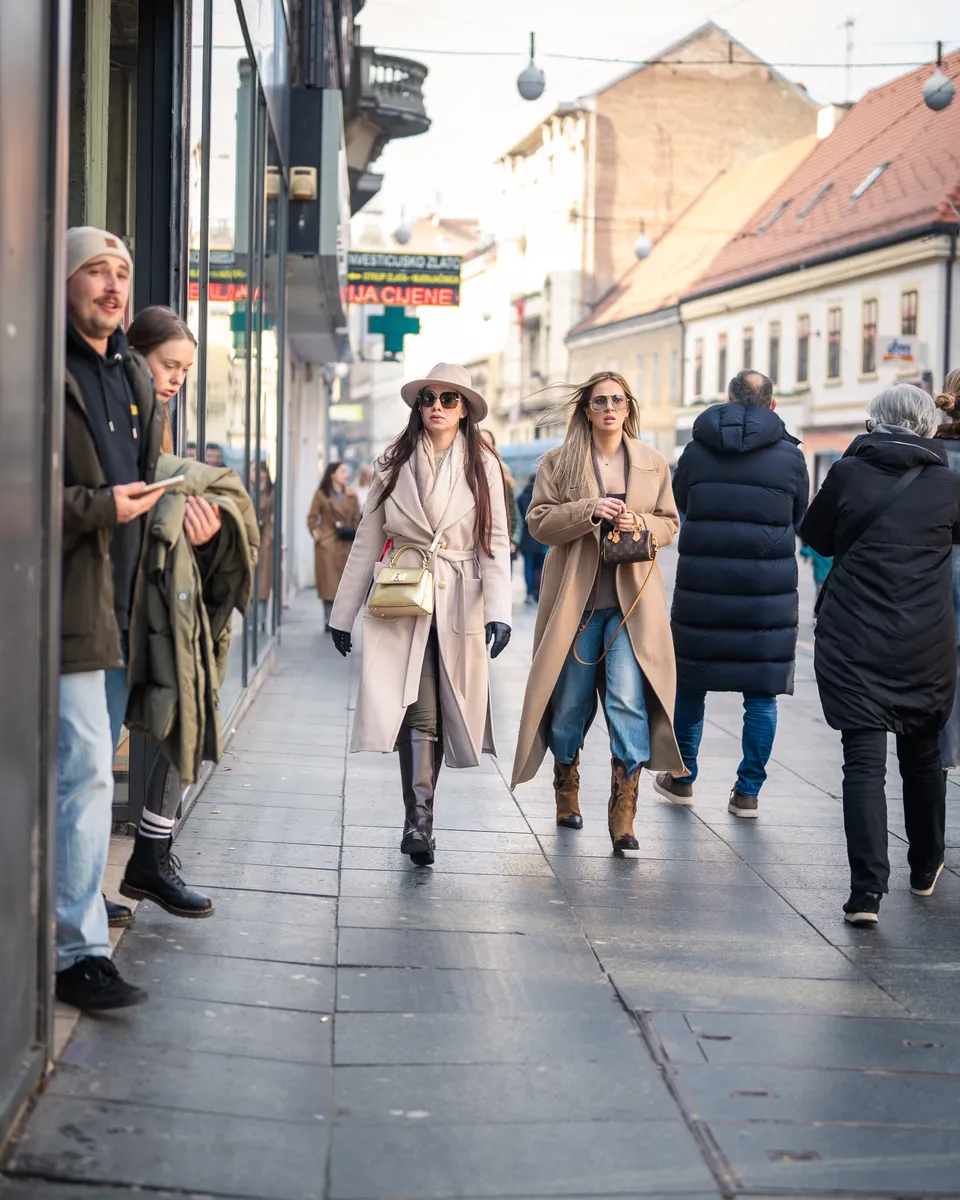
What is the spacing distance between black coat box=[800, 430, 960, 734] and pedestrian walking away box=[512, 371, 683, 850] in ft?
3.59

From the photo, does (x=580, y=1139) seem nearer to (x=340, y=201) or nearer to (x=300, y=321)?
(x=340, y=201)

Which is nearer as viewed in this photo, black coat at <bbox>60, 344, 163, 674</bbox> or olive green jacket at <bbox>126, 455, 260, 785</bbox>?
black coat at <bbox>60, 344, 163, 674</bbox>

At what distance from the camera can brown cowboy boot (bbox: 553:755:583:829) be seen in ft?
24.8

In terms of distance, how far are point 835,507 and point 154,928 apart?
2.76 meters

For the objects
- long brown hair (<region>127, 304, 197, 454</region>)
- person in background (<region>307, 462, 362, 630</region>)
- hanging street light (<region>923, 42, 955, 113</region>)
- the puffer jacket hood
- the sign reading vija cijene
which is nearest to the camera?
long brown hair (<region>127, 304, 197, 454</region>)

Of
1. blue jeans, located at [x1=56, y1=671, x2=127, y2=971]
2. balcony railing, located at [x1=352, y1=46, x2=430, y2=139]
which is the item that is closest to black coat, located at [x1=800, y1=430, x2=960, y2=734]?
blue jeans, located at [x1=56, y1=671, x2=127, y2=971]

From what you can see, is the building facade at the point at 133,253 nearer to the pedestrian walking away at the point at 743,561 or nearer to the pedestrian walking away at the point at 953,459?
the pedestrian walking away at the point at 743,561

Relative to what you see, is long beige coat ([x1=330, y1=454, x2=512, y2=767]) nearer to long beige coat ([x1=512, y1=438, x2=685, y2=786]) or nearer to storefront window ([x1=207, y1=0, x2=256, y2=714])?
long beige coat ([x1=512, y1=438, x2=685, y2=786])

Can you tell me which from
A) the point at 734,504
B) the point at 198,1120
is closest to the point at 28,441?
the point at 198,1120

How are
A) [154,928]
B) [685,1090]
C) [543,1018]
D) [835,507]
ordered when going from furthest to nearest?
[835,507], [154,928], [543,1018], [685,1090]

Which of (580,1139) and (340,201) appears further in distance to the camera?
(340,201)

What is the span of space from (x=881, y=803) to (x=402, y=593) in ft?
6.40

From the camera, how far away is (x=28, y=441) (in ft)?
12.1

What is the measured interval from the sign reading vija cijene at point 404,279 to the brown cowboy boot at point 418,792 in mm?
18384
